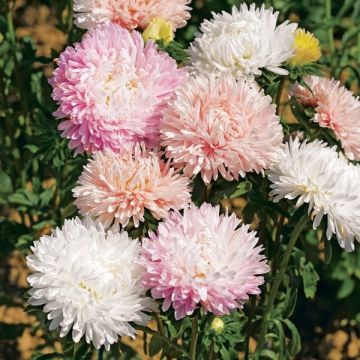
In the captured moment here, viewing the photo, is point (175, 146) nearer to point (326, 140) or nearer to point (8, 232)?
point (326, 140)

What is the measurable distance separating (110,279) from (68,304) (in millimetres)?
68

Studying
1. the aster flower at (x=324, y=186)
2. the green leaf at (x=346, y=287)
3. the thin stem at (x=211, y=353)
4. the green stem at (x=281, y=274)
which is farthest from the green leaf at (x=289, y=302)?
the green leaf at (x=346, y=287)

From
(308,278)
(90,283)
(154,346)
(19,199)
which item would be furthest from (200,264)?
(19,199)

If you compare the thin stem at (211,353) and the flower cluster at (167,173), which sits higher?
the flower cluster at (167,173)

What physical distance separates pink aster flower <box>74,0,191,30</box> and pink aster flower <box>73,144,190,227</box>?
0.36m

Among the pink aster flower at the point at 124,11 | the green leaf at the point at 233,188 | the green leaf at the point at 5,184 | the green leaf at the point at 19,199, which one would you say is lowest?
the green leaf at the point at 5,184

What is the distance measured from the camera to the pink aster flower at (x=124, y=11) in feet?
5.64

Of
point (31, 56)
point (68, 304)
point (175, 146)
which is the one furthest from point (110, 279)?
point (31, 56)

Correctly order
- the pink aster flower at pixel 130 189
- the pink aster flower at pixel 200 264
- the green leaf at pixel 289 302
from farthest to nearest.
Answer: the green leaf at pixel 289 302 < the pink aster flower at pixel 130 189 < the pink aster flower at pixel 200 264

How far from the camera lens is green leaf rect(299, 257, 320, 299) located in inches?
77.9

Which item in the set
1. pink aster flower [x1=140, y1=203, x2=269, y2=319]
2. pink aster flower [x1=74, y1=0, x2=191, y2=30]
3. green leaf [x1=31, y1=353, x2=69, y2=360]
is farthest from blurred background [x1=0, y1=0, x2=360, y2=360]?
pink aster flower [x1=140, y1=203, x2=269, y2=319]

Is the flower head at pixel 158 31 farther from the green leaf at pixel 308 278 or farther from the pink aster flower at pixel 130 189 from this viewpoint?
the green leaf at pixel 308 278

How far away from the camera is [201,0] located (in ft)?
11.0

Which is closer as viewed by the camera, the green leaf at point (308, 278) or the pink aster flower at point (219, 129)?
the pink aster flower at point (219, 129)
